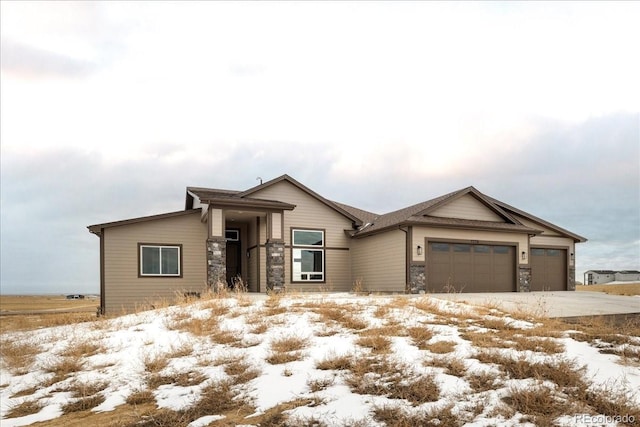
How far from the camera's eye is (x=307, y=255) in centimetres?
2277

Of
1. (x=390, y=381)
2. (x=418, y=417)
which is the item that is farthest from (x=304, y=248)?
(x=418, y=417)

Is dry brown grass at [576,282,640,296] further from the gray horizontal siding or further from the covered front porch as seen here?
the gray horizontal siding

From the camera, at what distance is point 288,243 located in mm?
22281

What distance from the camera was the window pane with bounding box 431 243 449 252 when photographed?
69.5 feet

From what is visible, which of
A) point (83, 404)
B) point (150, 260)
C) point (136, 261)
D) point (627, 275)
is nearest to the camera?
point (83, 404)

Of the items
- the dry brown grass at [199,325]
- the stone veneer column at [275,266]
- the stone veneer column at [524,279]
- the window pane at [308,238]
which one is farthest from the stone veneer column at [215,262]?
the stone veneer column at [524,279]

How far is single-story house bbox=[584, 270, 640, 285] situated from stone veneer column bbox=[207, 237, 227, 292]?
2161 inches

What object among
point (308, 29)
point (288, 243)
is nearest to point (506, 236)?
point (288, 243)

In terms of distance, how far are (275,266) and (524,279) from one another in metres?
12.3

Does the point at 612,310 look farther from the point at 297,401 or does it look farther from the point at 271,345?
the point at 297,401

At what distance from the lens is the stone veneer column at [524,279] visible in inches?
904

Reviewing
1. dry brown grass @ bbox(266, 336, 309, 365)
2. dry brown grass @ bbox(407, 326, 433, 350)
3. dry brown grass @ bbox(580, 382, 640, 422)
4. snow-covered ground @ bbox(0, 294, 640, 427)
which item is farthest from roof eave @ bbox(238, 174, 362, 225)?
dry brown grass @ bbox(580, 382, 640, 422)

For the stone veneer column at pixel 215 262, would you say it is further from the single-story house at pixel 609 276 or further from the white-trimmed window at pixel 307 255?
the single-story house at pixel 609 276

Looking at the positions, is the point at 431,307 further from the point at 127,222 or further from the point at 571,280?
the point at 571,280
